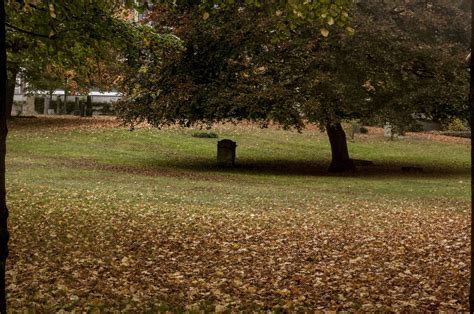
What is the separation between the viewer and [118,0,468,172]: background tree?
22188 mm

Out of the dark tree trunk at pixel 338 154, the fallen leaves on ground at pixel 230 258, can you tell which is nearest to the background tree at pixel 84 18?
the fallen leaves on ground at pixel 230 258

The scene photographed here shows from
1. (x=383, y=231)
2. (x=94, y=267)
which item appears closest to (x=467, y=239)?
(x=383, y=231)

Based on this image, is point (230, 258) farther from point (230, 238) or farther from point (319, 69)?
point (319, 69)

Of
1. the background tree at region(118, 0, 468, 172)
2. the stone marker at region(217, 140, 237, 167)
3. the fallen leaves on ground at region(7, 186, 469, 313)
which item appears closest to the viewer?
the fallen leaves on ground at region(7, 186, 469, 313)

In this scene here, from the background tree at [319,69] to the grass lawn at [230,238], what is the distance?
101 inches

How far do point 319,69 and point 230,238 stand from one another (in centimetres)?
1321

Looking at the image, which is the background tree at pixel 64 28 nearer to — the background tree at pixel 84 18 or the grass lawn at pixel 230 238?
the background tree at pixel 84 18

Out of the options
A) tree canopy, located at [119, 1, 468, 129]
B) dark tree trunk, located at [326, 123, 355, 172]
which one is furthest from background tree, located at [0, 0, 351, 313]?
dark tree trunk, located at [326, 123, 355, 172]

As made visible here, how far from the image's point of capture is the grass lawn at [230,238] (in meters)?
7.02

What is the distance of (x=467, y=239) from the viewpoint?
10602mm

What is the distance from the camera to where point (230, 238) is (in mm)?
10680

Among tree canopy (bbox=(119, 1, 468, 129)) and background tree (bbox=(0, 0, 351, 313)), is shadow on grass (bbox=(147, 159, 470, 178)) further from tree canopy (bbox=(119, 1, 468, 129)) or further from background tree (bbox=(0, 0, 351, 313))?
background tree (bbox=(0, 0, 351, 313))

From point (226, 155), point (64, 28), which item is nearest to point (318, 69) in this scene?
point (226, 155)

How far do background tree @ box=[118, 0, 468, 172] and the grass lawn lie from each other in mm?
2570
